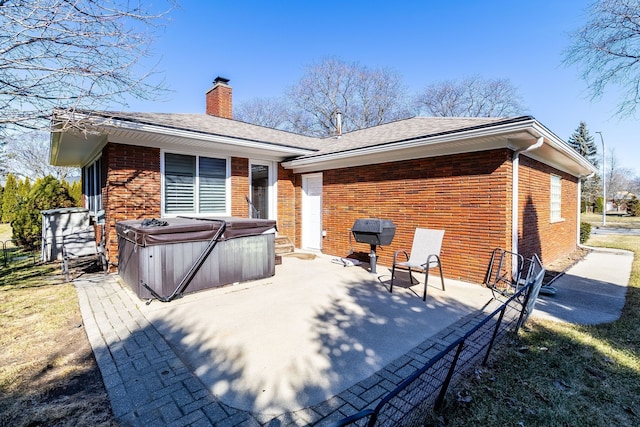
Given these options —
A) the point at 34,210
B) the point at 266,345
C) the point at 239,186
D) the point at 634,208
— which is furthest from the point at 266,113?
the point at 634,208

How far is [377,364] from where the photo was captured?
3084 millimetres

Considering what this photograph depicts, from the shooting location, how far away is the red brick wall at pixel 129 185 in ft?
22.4

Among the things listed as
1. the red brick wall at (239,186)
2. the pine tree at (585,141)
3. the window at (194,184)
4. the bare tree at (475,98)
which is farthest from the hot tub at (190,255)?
the pine tree at (585,141)

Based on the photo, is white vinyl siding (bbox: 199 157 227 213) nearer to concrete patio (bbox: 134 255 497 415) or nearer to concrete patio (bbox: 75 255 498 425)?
concrete patio (bbox: 75 255 498 425)

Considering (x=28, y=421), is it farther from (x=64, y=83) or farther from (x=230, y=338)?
(x=64, y=83)

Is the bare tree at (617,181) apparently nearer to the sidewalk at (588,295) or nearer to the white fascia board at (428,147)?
the sidewalk at (588,295)

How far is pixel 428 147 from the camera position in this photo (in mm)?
6605

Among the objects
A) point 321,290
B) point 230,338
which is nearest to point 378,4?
point 321,290

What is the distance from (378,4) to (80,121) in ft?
41.1

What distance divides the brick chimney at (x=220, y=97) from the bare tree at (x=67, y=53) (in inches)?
250

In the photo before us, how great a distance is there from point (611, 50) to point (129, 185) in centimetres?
1309

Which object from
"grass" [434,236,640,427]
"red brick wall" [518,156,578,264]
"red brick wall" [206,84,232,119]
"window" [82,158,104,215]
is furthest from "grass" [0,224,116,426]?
"red brick wall" [206,84,232,119]

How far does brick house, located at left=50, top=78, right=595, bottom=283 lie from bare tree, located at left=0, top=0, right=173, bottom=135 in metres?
0.57

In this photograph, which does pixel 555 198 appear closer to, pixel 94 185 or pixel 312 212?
pixel 312 212
